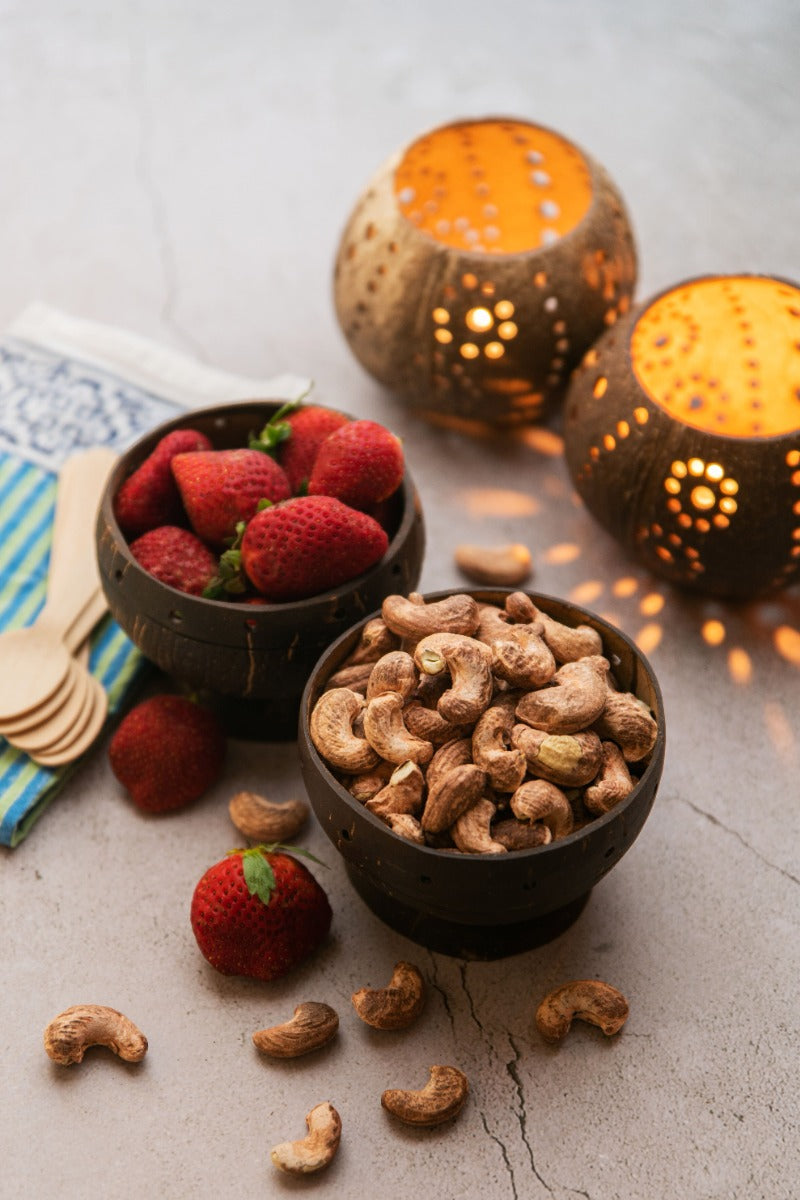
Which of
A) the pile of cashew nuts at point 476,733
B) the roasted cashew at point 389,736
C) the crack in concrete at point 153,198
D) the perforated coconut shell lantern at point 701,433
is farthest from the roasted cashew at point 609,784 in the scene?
the crack in concrete at point 153,198

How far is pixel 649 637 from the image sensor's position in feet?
4.15

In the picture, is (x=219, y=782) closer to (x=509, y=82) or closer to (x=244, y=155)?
(x=244, y=155)

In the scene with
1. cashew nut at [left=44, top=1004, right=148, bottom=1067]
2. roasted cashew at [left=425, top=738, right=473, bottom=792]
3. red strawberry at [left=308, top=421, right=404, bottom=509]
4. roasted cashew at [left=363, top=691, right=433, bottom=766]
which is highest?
red strawberry at [left=308, top=421, right=404, bottom=509]

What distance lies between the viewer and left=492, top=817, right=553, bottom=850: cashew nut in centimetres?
86

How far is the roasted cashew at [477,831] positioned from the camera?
855 millimetres

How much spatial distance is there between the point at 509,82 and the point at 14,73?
0.81 metres

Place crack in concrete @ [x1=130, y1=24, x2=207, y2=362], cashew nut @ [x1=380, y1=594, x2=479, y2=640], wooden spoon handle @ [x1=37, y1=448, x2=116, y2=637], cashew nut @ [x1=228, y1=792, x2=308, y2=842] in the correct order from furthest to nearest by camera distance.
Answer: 1. crack in concrete @ [x1=130, y1=24, x2=207, y2=362]
2. wooden spoon handle @ [x1=37, y1=448, x2=116, y2=637]
3. cashew nut @ [x1=228, y1=792, x2=308, y2=842]
4. cashew nut @ [x1=380, y1=594, x2=479, y2=640]

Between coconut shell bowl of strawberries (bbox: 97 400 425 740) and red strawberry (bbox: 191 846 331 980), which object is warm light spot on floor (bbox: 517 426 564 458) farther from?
red strawberry (bbox: 191 846 331 980)

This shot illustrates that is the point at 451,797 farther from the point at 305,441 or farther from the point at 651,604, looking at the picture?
the point at 651,604

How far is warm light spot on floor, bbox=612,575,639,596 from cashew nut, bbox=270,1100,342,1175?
618 millimetres

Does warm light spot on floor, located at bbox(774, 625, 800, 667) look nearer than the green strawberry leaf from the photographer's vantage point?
No

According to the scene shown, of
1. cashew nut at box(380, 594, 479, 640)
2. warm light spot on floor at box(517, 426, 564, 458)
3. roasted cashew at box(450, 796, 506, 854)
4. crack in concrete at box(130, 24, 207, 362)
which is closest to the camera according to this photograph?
roasted cashew at box(450, 796, 506, 854)

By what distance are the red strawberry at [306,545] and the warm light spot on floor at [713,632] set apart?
42 cm

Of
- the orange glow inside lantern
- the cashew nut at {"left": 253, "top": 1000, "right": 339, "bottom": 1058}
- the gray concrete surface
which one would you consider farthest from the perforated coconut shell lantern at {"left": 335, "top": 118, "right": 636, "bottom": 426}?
the cashew nut at {"left": 253, "top": 1000, "right": 339, "bottom": 1058}
